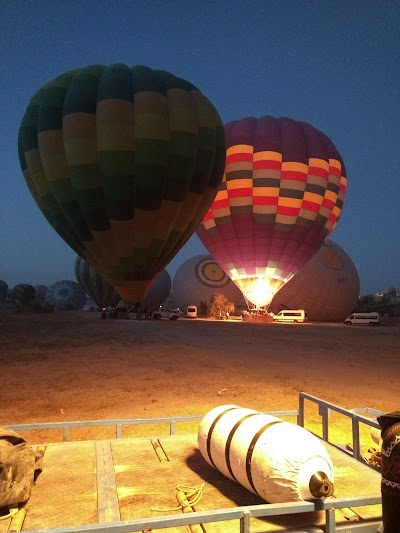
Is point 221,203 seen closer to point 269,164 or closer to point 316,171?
point 269,164

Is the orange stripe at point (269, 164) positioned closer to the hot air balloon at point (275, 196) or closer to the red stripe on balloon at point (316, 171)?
the hot air balloon at point (275, 196)

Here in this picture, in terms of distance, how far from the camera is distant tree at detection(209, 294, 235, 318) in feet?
167

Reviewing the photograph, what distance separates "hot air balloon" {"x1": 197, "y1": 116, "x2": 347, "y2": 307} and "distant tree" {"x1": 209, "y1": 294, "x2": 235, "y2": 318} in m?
19.4

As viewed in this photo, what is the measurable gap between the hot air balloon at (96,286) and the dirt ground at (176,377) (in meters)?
34.9

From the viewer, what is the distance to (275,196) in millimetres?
29312

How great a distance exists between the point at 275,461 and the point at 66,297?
84.0 m

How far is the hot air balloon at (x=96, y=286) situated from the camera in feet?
181

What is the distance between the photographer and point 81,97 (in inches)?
763

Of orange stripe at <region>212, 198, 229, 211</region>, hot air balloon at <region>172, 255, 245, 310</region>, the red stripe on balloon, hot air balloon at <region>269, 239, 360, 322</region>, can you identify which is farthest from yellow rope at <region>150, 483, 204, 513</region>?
hot air balloon at <region>172, 255, 245, 310</region>

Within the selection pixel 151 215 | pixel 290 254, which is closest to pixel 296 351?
pixel 151 215

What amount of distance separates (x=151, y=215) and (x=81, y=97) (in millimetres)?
5949

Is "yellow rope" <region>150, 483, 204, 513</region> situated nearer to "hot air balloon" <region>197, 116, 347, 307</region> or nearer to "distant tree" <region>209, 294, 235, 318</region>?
"hot air balloon" <region>197, 116, 347, 307</region>

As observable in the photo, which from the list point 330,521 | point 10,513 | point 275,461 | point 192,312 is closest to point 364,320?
point 192,312

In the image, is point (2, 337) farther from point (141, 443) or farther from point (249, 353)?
point (141, 443)
